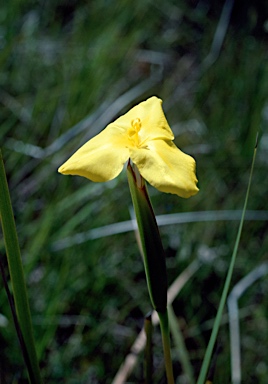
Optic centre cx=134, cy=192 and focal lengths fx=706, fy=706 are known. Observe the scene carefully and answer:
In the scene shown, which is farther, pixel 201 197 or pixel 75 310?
pixel 201 197

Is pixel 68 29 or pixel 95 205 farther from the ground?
pixel 68 29

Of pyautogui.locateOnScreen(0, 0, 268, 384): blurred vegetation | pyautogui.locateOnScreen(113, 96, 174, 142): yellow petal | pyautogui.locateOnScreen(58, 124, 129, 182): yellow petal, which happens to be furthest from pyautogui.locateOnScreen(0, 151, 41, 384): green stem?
pyautogui.locateOnScreen(0, 0, 268, 384): blurred vegetation

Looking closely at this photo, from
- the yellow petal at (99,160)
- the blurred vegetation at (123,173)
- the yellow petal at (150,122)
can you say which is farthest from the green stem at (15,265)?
the blurred vegetation at (123,173)

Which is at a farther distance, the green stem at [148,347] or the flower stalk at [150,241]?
the green stem at [148,347]

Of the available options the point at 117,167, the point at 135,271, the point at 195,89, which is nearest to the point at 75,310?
the point at 135,271

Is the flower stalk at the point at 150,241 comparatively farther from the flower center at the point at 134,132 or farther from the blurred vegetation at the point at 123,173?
the blurred vegetation at the point at 123,173

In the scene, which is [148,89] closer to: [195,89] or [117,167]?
[195,89]
